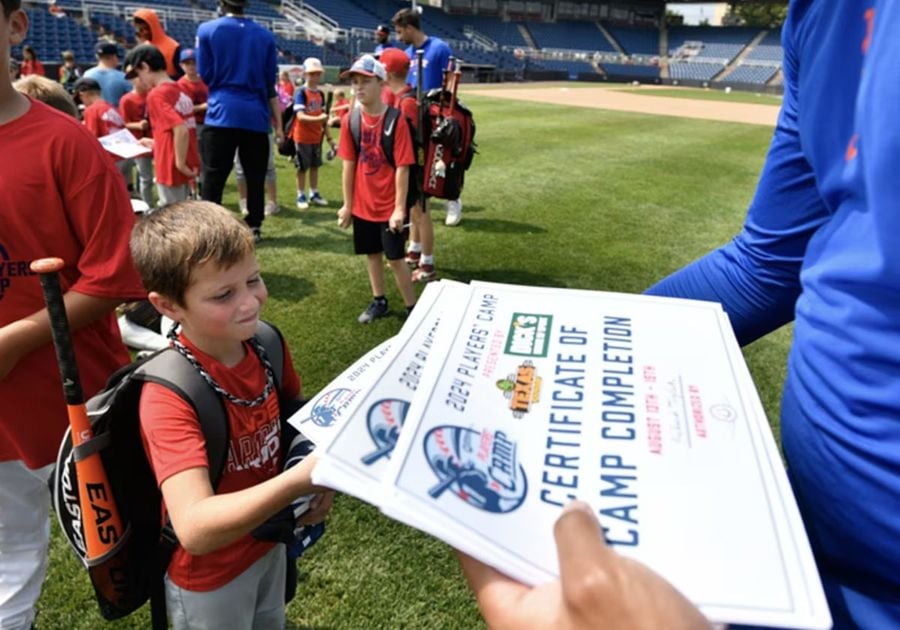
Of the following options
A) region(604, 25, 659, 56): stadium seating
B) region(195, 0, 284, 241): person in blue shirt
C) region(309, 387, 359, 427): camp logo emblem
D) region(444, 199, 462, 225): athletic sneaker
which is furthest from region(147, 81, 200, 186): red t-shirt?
region(604, 25, 659, 56): stadium seating

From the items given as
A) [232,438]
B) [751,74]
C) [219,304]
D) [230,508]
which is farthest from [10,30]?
[751,74]

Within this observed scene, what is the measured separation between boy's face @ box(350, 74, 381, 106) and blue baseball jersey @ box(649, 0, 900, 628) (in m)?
3.63

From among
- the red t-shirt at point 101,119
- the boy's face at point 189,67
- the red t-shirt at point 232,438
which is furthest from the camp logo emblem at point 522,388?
the boy's face at point 189,67

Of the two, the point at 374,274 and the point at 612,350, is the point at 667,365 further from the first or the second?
the point at 374,274

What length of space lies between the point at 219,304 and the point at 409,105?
164 inches

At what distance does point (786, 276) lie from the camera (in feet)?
3.77

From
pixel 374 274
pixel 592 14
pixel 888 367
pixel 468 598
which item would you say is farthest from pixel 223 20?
pixel 592 14

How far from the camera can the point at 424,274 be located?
5.45 m

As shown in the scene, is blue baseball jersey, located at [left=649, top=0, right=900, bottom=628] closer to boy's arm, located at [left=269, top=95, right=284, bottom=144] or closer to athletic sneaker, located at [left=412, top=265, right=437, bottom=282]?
athletic sneaker, located at [left=412, top=265, right=437, bottom=282]

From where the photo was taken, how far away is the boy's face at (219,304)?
4.41ft

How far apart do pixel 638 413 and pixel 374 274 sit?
3957mm

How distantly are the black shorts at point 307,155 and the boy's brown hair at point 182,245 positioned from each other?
6.51m

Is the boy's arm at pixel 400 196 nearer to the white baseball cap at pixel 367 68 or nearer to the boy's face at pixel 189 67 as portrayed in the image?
the white baseball cap at pixel 367 68

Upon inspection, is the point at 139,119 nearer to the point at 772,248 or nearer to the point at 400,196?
the point at 400,196
